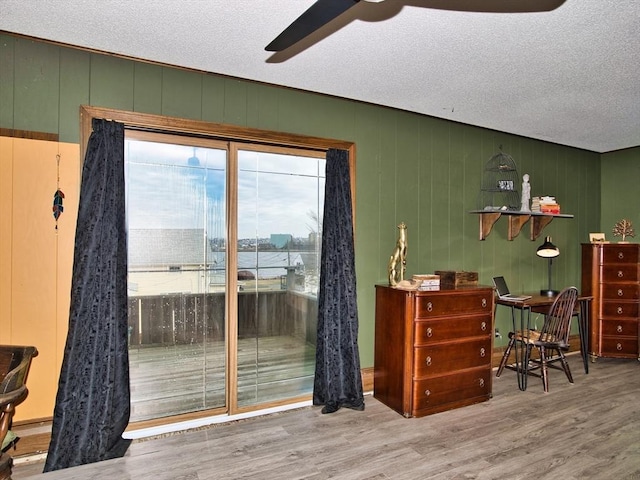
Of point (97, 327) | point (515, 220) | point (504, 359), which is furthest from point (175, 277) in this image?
point (515, 220)

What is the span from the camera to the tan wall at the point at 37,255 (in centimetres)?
243

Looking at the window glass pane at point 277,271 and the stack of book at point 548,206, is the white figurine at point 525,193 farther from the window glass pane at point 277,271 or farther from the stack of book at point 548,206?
the window glass pane at point 277,271

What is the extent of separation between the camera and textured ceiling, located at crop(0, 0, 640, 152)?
209cm

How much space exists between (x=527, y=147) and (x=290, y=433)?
4.12 metres

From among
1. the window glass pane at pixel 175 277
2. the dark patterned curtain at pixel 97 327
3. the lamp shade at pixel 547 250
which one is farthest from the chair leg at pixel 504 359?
the dark patterned curtain at pixel 97 327

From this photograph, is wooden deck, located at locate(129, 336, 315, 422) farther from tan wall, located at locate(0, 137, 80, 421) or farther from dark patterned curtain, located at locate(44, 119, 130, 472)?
tan wall, located at locate(0, 137, 80, 421)

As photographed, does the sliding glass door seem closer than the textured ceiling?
No

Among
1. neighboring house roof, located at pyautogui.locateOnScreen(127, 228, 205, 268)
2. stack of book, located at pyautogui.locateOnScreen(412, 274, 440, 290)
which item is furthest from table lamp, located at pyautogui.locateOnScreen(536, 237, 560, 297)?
neighboring house roof, located at pyautogui.locateOnScreen(127, 228, 205, 268)

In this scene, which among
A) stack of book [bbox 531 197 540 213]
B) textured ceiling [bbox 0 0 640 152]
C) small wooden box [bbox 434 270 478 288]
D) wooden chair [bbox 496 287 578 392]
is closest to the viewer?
textured ceiling [bbox 0 0 640 152]

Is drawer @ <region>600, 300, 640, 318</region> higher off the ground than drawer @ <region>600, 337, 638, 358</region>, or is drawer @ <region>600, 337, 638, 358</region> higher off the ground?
drawer @ <region>600, 300, 640, 318</region>

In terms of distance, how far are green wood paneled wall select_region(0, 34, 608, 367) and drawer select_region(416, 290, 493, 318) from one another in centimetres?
63

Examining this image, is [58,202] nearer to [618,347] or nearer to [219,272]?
[219,272]

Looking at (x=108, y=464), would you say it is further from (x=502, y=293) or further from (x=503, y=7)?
(x=502, y=293)

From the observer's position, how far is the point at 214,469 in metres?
2.40
